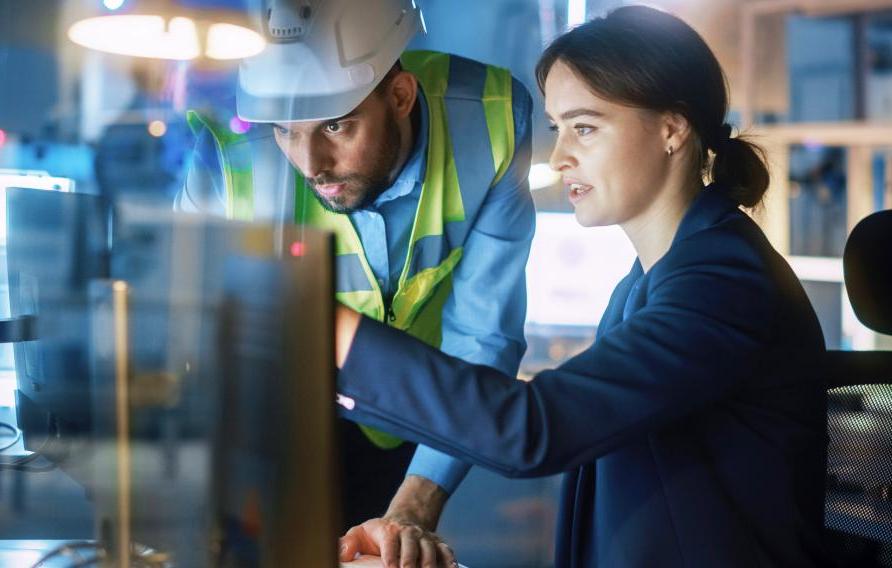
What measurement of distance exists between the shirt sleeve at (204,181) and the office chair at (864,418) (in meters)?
0.86

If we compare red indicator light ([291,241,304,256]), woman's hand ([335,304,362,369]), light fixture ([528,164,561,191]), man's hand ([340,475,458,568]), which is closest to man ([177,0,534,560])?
man's hand ([340,475,458,568])

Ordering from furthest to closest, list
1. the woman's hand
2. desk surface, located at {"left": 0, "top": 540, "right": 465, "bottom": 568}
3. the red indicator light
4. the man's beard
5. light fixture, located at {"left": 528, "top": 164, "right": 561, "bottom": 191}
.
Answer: light fixture, located at {"left": 528, "top": 164, "right": 561, "bottom": 191} → the man's beard → desk surface, located at {"left": 0, "top": 540, "right": 465, "bottom": 568} → the woman's hand → the red indicator light

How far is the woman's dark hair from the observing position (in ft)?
3.96

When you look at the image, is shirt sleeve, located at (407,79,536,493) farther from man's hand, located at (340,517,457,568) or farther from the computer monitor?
the computer monitor

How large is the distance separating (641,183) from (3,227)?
26.8 inches

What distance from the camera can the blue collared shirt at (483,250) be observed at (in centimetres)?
169

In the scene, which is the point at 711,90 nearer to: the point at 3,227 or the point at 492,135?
the point at 492,135

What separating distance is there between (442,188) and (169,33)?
690 mm

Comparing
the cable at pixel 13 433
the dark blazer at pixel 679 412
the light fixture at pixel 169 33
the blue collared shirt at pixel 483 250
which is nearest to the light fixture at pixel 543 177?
the light fixture at pixel 169 33

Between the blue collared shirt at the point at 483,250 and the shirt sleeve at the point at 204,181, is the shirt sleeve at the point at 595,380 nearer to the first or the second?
the blue collared shirt at the point at 483,250

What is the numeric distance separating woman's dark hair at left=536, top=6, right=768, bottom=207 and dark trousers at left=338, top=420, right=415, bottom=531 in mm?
801

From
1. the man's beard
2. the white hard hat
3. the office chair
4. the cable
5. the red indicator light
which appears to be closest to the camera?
the red indicator light

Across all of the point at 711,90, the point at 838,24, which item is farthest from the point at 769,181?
the point at 838,24

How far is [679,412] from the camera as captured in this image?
1061 mm
